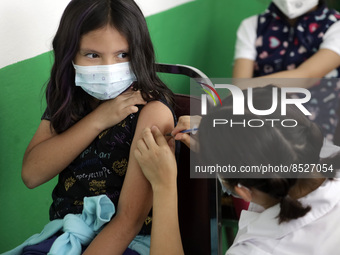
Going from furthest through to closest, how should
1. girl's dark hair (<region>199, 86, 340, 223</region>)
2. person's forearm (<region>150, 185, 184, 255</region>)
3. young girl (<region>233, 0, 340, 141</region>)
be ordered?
young girl (<region>233, 0, 340, 141</region>) → person's forearm (<region>150, 185, 184, 255</region>) → girl's dark hair (<region>199, 86, 340, 223</region>)

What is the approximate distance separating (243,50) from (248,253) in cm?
158

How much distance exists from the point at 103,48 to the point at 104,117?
183 mm

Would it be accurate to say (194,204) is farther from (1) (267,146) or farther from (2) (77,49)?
(2) (77,49)

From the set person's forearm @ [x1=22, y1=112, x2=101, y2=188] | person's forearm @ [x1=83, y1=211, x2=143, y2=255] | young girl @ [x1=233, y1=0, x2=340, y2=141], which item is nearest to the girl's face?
person's forearm @ [x1=22, y1=112, x2=101, y2=188]

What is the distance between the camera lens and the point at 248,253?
88 cm

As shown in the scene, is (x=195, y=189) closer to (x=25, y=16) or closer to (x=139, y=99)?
(x=139, y=99)

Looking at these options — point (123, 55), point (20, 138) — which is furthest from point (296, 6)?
point (20, 138)

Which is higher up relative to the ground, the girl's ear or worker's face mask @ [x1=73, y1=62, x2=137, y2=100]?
worker's face mask @ [x1=73, y1=62, x2=137, y2=100]

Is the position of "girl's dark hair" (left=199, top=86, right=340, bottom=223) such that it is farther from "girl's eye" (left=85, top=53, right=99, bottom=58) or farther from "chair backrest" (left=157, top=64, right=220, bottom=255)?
"girl's eye" (left=85, top=53, right=99, bottom=58)

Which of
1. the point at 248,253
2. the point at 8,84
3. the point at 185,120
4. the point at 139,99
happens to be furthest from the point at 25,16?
the point at 248,253

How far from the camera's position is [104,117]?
114 centimetres

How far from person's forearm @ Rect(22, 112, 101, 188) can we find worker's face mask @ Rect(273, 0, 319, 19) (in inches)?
54.8

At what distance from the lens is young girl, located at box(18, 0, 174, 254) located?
41.9 inches

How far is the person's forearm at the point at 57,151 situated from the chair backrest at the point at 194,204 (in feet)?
0.82
